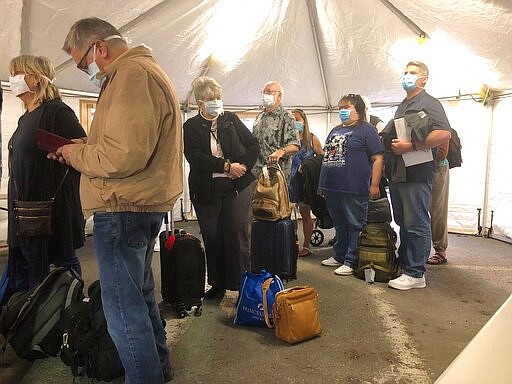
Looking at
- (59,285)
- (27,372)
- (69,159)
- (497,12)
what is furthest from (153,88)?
(497,12)

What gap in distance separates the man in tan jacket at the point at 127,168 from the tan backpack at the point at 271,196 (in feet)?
4.99

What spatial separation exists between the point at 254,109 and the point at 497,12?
3338mm

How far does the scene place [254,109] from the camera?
596 cm

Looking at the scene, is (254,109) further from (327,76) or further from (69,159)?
(69,159)

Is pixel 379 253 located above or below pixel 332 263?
above

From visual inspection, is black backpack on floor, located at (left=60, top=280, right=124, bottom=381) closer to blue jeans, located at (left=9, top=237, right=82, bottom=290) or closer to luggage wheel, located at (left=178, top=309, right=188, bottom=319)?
blue jeans, located at (left=9, top=237, right=82, bottom=290)

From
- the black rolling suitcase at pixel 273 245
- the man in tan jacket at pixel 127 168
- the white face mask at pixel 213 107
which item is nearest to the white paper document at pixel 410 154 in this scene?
the black rolling suitcase at pixel 273 245

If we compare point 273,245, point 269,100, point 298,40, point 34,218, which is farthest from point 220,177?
point 298,40

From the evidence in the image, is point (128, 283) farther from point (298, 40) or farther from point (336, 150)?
point (298, 40)

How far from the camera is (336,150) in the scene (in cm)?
343

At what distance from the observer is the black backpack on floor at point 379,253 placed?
3.25 m

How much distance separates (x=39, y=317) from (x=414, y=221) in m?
2.35

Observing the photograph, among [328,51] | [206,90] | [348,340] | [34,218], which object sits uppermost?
[328,51]

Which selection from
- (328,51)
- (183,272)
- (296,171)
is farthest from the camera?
(328,51)
